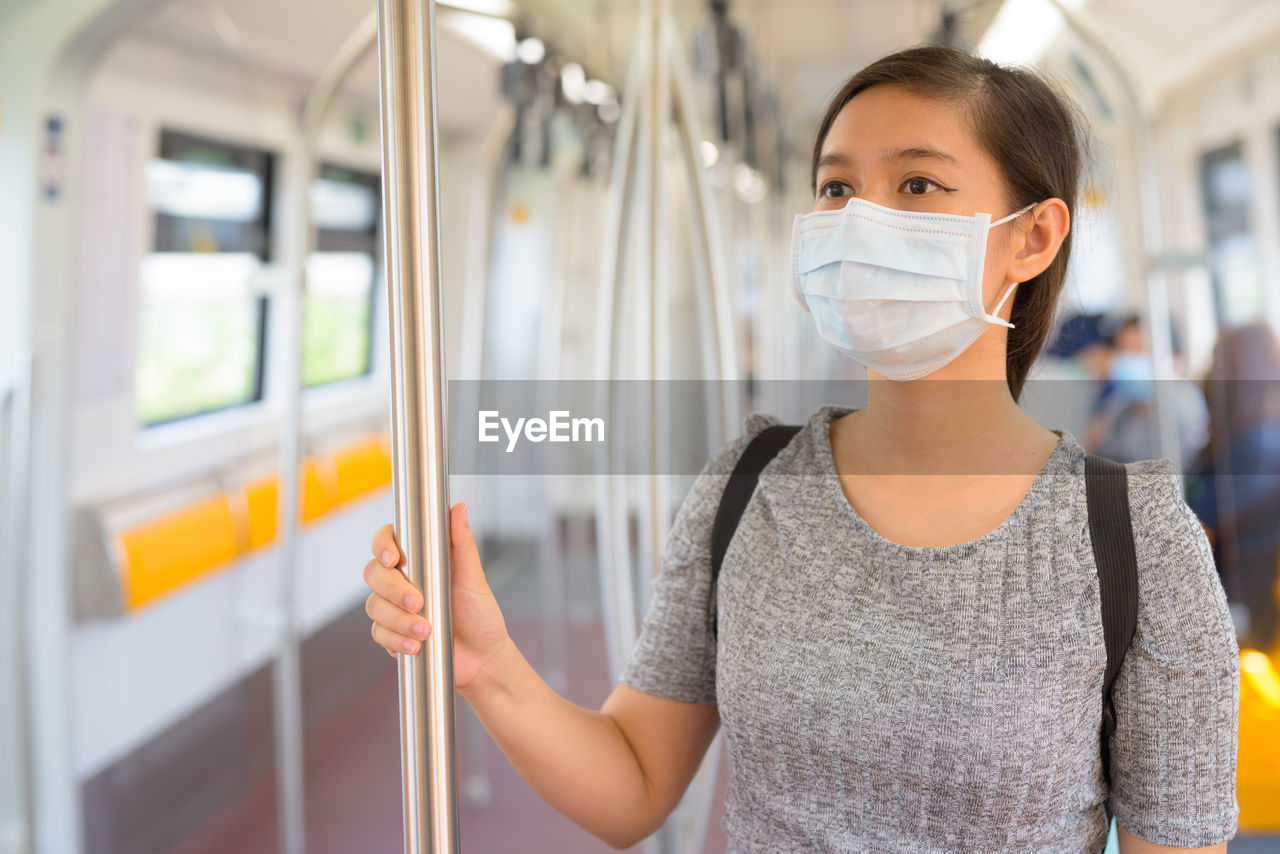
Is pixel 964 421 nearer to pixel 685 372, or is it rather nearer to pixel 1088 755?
pixel 1088 755

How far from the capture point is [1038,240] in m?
0.89

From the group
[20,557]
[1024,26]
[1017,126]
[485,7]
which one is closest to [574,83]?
[485,7]

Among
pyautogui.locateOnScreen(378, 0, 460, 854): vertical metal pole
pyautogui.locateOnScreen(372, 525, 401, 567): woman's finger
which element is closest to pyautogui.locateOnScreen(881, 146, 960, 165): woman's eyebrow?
pyautogui.locateOnScreen(378, 0, 460, 854): vertical metal pole

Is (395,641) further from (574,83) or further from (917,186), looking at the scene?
(574,83)

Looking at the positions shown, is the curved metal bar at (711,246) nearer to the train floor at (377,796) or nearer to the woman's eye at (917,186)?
the woman's eye at (917,186)

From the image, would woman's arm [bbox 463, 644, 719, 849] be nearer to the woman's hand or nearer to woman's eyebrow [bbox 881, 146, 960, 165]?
the woman's hand

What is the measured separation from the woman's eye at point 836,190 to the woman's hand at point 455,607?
44 cm

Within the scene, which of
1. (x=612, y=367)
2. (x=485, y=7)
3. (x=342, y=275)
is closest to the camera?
(x=612, y=367)

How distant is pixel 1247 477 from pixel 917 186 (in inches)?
118

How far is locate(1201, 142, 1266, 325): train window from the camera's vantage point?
14.1ft

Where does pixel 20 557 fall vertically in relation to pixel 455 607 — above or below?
below

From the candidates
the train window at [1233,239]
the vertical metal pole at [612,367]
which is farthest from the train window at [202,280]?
the train window at [1233,239]

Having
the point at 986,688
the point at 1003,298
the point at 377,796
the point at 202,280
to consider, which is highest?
the point at 202,280

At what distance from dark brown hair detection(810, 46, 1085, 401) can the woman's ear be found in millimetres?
15
